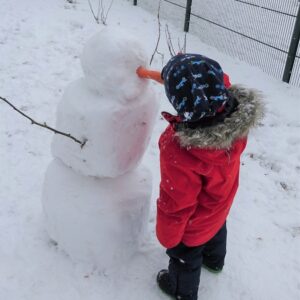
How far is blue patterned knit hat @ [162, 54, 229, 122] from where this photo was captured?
1.49 metres

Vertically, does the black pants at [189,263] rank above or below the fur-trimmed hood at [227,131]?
below

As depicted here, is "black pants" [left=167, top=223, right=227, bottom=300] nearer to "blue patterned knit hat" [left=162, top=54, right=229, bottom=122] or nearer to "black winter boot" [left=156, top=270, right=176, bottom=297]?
"black winter boot" [left=156, top=270, right=176, bottom=297]

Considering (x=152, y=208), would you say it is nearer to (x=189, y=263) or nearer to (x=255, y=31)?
(x=189, y=263)

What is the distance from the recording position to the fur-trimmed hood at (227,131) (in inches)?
61.0

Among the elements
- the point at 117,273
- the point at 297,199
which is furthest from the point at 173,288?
the point at 297,199

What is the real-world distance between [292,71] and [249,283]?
3.27m

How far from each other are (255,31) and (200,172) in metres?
4.86

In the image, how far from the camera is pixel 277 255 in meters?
2.56

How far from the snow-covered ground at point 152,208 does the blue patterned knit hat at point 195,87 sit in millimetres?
1186

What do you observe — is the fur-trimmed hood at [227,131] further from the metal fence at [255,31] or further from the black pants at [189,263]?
the metal fence at [255,31]

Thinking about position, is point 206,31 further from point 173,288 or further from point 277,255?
point 173,288

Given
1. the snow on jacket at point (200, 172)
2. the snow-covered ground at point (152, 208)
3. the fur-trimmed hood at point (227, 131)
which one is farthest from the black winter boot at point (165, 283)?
the fur-trimmed hood at point (227, 131)

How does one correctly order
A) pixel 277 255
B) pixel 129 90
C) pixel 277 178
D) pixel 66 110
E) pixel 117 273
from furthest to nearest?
pixel 277 178 < pixel 277 255 < pixel 117 273 < pixel 66 110 < pixel 129 90

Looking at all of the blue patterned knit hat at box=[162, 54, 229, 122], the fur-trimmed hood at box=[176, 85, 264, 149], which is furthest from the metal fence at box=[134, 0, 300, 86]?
the blue patterned knit hat at box=[162, 54, 229, 122]
